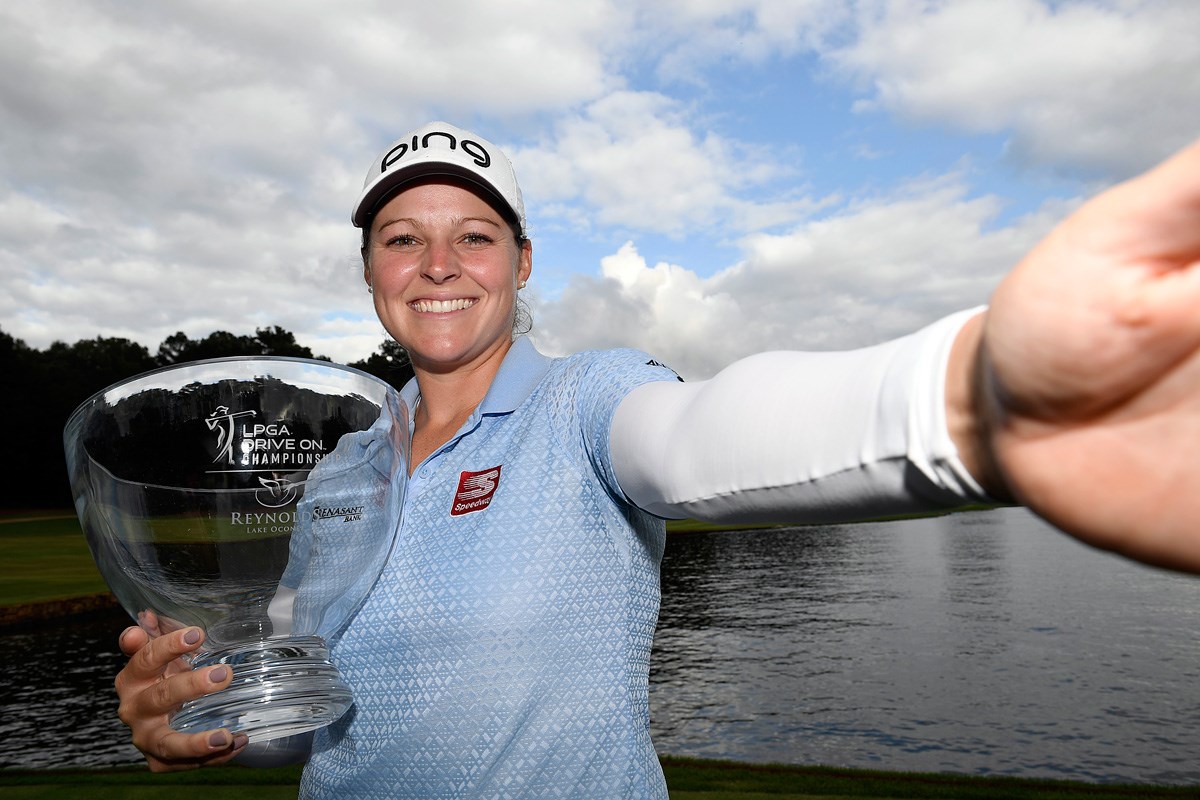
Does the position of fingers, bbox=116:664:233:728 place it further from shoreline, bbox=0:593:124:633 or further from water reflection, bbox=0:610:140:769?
shoreline, bbox=0:593:124:633

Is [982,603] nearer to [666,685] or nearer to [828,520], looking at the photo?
[666,685]

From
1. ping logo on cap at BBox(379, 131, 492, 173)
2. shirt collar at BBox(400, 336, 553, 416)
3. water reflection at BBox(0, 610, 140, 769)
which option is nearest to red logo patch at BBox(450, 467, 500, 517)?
shirt collar at BBox(400, 336, 553, 416)

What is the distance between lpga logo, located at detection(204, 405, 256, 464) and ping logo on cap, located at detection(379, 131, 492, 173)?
33.6 inches

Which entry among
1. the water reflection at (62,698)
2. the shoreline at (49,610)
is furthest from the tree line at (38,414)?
the water reflection at (62,698)

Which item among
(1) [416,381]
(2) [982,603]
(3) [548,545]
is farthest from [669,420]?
(2) [982,603]

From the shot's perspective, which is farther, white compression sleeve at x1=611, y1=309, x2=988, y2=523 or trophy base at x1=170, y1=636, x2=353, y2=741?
trophy base at x1=170, y1=636, x2=353, y2=741

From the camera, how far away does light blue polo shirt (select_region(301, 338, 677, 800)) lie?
1.67m

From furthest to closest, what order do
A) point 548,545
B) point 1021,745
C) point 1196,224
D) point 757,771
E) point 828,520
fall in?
point 1021,745 → point 757,771 → point 548,545 → point 828,520 → point 1196,224

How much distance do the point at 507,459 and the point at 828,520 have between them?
3.16 ft

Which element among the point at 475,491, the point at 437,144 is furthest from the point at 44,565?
the point at 475,491

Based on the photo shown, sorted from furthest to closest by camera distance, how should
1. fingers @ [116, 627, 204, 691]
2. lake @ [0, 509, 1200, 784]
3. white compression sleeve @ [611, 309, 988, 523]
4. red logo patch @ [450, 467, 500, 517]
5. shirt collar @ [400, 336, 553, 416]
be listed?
lake @ [0, 509, 1200, 784]
shirt collar @ [400, 336, 553, 416]
red logo patch @ [450, 467, 500, 517]
fingers @ [116, 627, 204, 691]
white compression sleeve @ [611, 309, 988, 523]

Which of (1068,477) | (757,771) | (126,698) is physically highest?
(1068,477)

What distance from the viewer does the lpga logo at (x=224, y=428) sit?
164 centimetres

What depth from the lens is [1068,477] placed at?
0.69 m
